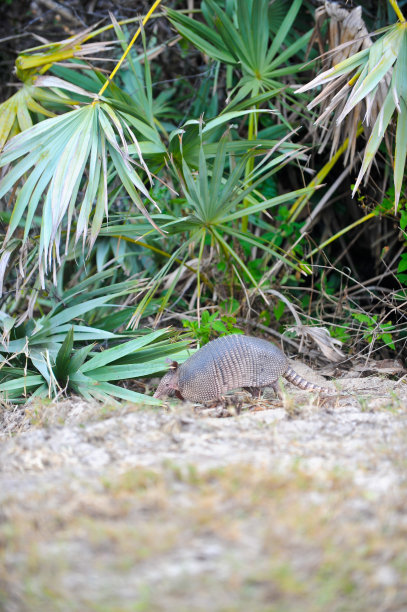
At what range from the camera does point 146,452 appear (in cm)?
223

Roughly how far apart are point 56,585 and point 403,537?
3.00 feet

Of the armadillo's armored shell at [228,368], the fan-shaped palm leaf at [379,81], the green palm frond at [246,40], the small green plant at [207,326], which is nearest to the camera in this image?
the fan-shaped palm leaf at [379,81]

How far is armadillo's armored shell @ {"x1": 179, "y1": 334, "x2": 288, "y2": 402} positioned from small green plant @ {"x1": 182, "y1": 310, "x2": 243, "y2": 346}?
423 mm

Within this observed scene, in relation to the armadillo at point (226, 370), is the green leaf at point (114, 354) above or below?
above

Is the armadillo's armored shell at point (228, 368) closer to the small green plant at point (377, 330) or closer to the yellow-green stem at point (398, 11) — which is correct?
the small green plant at point (377, 330)

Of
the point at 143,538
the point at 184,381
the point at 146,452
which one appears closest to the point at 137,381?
the point at 184,381

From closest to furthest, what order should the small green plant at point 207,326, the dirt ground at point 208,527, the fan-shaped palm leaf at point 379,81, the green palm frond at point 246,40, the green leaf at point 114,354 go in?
1. the dirt ground at point 208,527
2. the fan-shaped palm leaf at point 379,81
3. the green leaf at point 114,354
4. the small green plant at point 207,326
5. the green palm frond at point 246,40

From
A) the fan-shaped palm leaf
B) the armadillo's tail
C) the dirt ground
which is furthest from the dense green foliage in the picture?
the dirt ground

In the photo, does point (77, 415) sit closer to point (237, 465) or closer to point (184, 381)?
point (184, 381)

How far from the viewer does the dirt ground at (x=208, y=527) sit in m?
1.47

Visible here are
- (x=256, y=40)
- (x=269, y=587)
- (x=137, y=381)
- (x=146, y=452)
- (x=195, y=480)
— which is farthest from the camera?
(x=256, y=40)

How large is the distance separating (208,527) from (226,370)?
1826mm

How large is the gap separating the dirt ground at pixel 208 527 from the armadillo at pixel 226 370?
1.14 meters

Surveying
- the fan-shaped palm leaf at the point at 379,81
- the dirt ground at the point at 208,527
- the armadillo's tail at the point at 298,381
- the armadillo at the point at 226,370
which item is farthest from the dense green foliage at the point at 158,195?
the dirt ground at the point at 208,527
